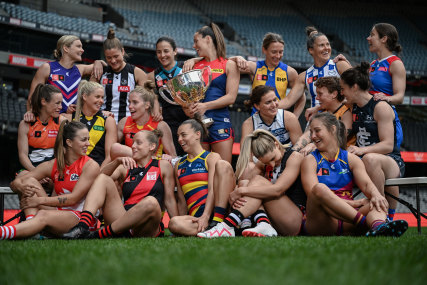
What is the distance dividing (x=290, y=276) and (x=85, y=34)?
18.1 metres

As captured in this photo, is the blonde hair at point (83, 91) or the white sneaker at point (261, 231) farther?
the blonde hair at point (83, 91)

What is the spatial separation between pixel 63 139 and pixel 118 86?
143 centimetres

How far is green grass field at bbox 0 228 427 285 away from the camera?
1.73 meters

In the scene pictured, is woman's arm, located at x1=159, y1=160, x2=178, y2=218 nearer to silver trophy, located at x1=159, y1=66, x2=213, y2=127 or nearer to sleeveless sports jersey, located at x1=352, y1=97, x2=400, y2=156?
silver trophy, located at x1=159, y1=66, x2=213, y2=127

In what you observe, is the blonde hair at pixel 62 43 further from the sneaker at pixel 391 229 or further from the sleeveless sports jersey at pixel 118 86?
the sneaker at pixel 391 229

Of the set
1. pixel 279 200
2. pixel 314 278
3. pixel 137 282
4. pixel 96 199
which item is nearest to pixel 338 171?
pixel 279 200

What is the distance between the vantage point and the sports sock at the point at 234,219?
3.93m

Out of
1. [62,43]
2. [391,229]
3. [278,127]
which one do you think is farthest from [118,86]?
[391,229]

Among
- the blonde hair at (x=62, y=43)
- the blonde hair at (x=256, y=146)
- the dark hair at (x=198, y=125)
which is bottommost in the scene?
the blonde hair at (x=256, y=146)

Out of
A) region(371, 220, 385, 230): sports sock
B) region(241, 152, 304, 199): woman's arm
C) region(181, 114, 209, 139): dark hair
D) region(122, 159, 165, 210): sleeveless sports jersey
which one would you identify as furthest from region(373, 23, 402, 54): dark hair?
region(122, 159, 165, 210): sleeveless sports jersey

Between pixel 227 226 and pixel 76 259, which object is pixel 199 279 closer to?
pixel 76 259

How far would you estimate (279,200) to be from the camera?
4074 mm

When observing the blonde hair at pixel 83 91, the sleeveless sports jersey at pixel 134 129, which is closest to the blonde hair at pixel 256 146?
the sleeveless sports jersey at pixel 134 129

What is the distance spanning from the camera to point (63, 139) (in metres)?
4.38
